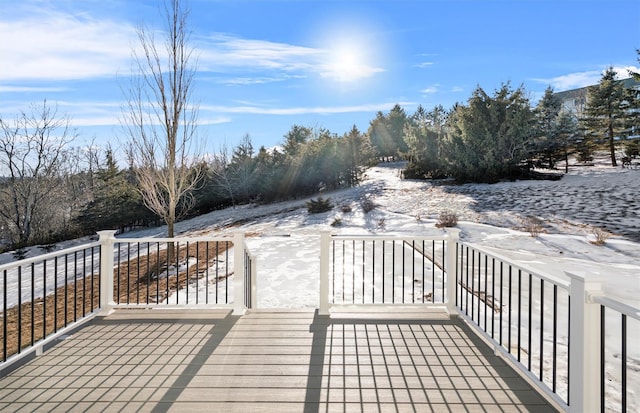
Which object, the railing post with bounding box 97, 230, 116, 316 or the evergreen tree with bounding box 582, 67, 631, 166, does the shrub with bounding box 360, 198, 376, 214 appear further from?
the evergreen tree with bounding box 582, 67, 631, 166

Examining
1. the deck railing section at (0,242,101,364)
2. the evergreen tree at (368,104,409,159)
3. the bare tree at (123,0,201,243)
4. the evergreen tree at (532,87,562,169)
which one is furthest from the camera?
the evergreen tree at (368,104,409,159)

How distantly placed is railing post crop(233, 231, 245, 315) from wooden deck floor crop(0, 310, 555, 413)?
0.21 m

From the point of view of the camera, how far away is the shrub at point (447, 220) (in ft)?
34.0

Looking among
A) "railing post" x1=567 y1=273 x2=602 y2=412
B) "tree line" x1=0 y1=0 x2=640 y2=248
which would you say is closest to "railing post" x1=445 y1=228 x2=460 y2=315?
"railing post" x1=567 y1=273 x2=602 y2=412

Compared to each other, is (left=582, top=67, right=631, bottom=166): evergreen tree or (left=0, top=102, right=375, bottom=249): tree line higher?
(left=582, top=67, right=631, bottom=166): evergreen tree

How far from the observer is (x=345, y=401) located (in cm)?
206

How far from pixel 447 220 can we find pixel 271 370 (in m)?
9.25

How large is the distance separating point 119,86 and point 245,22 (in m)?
3.12

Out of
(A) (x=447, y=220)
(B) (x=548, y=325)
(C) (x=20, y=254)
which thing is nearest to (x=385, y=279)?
(B) (x=548, y=325)

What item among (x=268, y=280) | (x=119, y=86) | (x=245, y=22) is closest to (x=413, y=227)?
(x=268, y=280)

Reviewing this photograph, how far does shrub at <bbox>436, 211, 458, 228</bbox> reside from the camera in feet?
34.0

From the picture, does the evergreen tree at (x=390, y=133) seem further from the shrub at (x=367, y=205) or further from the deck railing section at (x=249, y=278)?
the deck railing section at (x=249, y=278)

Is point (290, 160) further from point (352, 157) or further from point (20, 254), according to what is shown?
point (20, 254)

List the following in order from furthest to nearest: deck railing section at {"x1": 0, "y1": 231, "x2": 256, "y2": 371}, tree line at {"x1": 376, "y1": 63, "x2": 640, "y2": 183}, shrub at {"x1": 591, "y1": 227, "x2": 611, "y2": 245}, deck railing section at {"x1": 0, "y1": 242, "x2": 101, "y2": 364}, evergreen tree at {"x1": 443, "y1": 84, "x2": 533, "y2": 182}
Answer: tree line at {"x1": 376, "y1": 63, "x2": 640, "y2": 183}
evergreen tree at {"x1": 443, "y1": 84, "x2": 533, "y2": 182}
shrub at {"x1": 591, "y1": 227, "x2": 611, "y2": 245}
deck railing section at {"x1": 0, "y1": 231, "x2": 256, "y2": 371}
deck railing section at {"x1": 0, "y1": 242, "x2": 101, "y2": 364}
